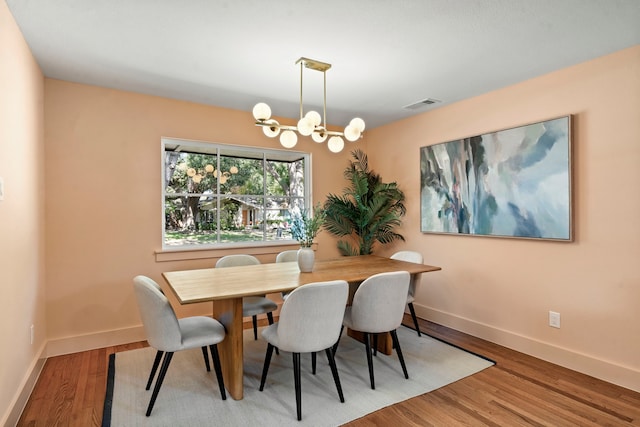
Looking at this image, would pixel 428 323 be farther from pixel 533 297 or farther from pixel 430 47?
pixel 430 47

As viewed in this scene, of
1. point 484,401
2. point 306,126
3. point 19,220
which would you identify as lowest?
point 484,401

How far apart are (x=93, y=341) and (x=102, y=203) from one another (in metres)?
1.26

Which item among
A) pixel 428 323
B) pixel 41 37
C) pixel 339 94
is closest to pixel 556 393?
pixel 428 323

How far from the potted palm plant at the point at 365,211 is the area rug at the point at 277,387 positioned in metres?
1.55

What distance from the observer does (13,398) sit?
2078 millimetres

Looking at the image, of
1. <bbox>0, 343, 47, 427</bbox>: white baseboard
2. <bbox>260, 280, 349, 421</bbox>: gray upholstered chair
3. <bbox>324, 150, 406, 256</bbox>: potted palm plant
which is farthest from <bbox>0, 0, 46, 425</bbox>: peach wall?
<bbox>324, 150, 406, 256</bbox>: potted palm plant

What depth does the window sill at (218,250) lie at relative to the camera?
140 inches

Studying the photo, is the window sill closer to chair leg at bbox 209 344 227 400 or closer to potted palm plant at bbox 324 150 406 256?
potted palm plant at bbox 324 150 406 256

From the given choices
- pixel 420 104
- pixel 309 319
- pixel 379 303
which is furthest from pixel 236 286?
pixel 420 104

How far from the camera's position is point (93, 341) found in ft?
10.4

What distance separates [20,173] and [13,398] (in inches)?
54.6

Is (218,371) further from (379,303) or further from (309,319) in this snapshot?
(379,303)

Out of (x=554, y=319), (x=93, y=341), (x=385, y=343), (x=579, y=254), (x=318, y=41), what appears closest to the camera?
(x=318, y=41)

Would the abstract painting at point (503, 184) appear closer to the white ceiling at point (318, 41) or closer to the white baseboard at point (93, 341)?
the white ceiling at point (318, 41)
